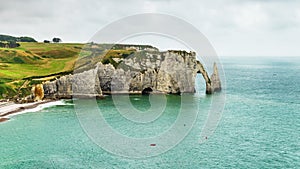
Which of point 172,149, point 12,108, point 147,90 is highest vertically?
point 147,90

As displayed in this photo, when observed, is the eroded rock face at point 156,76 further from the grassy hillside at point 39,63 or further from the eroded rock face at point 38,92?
the eroded rock face at point 38,92

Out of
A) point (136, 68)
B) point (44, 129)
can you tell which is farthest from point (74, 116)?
point (136, 68)

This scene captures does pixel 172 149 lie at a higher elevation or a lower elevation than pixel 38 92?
lower

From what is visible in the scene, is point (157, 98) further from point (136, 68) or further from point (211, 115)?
point (211, 115)

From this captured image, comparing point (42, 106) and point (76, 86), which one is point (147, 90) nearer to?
point (76, 86)

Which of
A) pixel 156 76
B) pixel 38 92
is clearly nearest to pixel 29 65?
pixel 38 92

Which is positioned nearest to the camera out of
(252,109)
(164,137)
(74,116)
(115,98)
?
(164,137)

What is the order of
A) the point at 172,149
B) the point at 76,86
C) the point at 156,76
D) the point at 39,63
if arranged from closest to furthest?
the point at 172,149, the point at 76,86, the point at 156,76, the point at 39,63

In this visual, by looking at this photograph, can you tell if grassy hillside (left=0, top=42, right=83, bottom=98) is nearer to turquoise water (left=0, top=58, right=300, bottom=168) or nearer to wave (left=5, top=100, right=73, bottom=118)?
wave (left=5, top=100, right=73, bottom=118)
